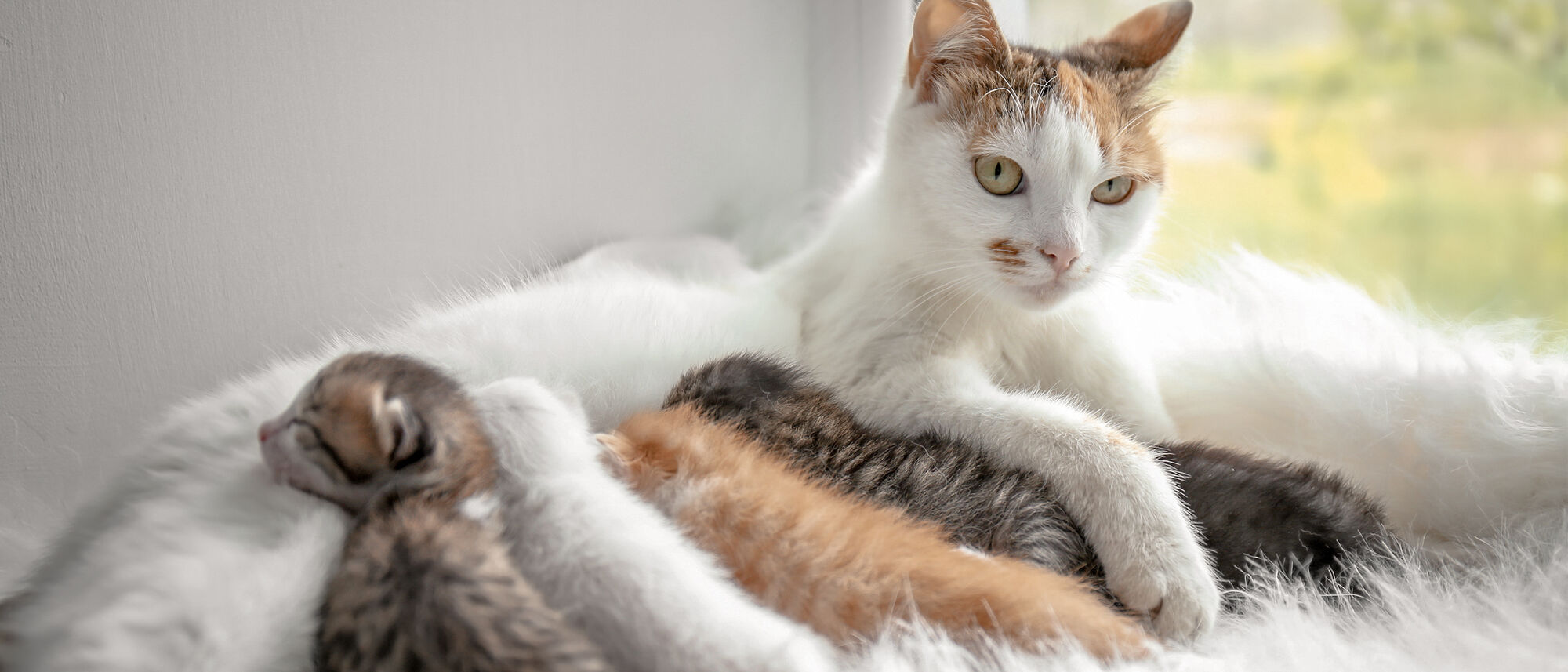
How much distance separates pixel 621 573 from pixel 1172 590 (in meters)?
0.46

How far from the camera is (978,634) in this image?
1.96 ft

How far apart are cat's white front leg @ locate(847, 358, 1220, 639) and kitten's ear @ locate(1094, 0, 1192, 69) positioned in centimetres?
47

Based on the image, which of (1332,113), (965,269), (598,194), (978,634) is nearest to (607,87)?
(598,194)

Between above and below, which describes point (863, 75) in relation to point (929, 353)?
above

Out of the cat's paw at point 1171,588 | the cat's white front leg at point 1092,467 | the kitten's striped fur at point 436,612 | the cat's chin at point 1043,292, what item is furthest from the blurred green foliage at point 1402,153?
the kitten's striped fur at point 436,612

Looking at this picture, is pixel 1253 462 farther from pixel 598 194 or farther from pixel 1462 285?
pixel 1462 285

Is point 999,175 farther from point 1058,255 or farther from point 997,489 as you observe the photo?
point 997,489

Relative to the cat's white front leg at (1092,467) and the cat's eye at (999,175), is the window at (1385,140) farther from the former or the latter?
the cat's white front leg at (1092,467)

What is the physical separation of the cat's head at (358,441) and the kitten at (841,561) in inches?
5.5

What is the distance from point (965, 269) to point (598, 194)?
71cm

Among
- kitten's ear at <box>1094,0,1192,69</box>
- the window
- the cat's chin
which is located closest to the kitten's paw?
the cat's chin

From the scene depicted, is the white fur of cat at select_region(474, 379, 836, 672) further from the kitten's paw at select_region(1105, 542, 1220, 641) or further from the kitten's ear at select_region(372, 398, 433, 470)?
the kitten's paw at select_region(1105, 542, 1220, 641)

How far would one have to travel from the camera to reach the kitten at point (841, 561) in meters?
0.61

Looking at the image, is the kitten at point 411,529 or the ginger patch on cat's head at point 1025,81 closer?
the kitten at point 411,529
